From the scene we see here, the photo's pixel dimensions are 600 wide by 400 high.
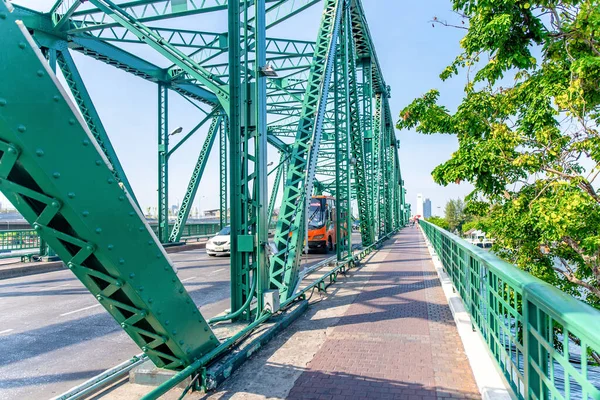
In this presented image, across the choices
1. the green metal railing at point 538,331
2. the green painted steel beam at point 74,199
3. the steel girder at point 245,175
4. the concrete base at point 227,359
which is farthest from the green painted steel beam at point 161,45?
the green metal railing at point 538,331

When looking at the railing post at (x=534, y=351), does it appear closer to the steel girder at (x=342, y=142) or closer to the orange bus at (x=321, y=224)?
the steel girder at (x=342, y=142)

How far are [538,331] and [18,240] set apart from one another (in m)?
17.5

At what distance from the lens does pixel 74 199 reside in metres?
2.39

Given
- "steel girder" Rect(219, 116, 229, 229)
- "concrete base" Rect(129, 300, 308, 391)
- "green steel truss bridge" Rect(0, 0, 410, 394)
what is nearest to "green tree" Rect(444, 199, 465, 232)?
"steel girder" Rect(219, 116, 229, 229)

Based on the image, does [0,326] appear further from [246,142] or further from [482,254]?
[482,254]

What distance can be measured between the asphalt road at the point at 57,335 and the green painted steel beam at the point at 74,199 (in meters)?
2.18

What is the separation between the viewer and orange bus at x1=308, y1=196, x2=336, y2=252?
19.5m

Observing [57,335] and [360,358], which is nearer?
[360,358]

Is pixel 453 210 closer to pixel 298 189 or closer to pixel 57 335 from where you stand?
pixel 298 189

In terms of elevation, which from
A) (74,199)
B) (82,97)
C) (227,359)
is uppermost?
(82,97)

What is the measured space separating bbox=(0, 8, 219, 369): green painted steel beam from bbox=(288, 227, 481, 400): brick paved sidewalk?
5.92 ft

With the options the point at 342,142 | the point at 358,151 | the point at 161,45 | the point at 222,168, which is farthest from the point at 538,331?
the point at 222,168

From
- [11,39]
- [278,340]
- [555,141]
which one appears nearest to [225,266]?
[278,340]

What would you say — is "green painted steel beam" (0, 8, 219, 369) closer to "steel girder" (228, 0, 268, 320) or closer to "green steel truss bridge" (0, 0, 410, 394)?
"green steel truss bridge" (0, 0, 410, 394)
